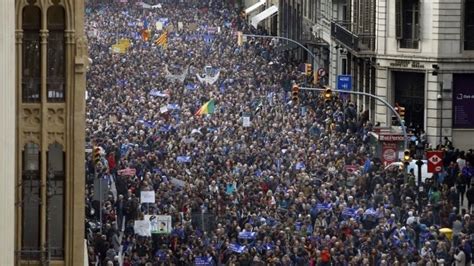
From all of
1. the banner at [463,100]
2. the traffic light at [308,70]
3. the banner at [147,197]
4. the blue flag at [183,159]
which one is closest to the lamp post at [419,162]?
the banner at [463,100]

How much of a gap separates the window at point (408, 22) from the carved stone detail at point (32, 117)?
44066mm

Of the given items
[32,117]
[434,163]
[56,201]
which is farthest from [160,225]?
[32,117]

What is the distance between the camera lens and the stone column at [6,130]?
3206cm

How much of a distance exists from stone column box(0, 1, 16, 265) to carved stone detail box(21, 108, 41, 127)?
415cm

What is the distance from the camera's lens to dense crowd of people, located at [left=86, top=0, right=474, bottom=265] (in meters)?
50.6

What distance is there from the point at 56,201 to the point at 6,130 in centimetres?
615

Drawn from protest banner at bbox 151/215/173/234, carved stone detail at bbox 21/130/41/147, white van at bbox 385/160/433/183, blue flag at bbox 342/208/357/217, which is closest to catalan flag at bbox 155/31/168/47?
white van at bbox 385/160/433/183

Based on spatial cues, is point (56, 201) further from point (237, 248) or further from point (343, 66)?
point (343, 66)

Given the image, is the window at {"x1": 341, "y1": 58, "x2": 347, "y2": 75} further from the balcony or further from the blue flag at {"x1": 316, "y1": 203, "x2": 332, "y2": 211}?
the blue flag at {"x1": 316, "y1": 203, "x2": 332, "y2": 211}

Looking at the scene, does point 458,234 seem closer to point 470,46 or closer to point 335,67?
point 470,46

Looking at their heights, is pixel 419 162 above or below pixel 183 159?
above

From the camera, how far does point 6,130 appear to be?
32656 millimetres

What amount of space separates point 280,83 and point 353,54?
492cm

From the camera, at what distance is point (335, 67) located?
9900 centimetres
